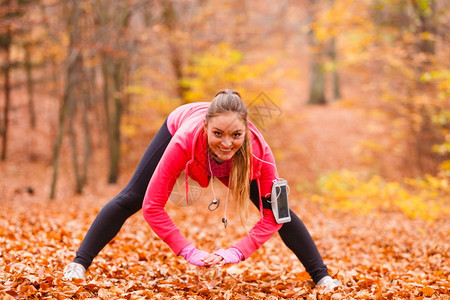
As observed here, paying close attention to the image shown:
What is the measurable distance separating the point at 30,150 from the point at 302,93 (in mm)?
16304

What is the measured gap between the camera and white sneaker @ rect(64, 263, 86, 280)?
3258 mm

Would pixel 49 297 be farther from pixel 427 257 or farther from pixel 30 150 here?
pixel 30 150

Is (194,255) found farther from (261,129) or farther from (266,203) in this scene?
(261,129)

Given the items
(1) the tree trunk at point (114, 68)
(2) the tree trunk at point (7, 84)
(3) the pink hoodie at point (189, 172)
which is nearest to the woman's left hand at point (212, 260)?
(3) the pink hoodie at point (189, 172)

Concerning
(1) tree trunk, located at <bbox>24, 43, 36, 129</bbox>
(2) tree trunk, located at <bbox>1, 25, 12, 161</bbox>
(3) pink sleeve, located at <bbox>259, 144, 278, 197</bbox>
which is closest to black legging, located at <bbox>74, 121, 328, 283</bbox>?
(3) pink sleeve, located at <bbox>259, 144, 278, 197</bbox>

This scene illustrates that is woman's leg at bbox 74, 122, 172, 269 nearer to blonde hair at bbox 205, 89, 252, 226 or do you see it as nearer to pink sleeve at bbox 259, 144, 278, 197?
blonde hair at bbox 205, 89, 252, 226

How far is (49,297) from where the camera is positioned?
9.02 ft

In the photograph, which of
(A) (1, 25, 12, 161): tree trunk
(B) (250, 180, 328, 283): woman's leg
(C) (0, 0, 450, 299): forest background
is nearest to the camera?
(B) (250, 180, 328, 283): woman's leg

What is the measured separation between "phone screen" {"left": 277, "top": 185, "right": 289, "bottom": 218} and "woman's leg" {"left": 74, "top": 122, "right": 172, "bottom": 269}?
3.09 ft

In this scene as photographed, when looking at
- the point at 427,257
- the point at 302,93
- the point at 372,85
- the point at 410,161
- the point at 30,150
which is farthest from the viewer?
the point at 302,93

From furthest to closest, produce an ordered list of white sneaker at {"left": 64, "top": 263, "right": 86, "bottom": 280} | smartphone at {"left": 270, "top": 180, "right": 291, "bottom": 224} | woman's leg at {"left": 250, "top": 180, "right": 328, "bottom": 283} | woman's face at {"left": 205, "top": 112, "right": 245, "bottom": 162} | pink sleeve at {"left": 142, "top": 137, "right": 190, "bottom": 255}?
woman's leg at {"left": 250, "top": 180, "right": 328, "bottom": 283} → white sneaker at {"left": 64, "top": 263, "right": 86, "bottom": 280} → smartphone at {"left": 270, "top": 180, "right": 291, "bottom": 224} → pink sleeve at {"left": 142, "top": 137, "right": 190, "bottom": 255} → woman's face at {"left": 205, "top": 112, "right": 245, "bottom": 162}

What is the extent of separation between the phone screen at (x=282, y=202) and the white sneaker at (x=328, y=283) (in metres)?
0.66

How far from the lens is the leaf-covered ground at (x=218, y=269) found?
10.4 feet

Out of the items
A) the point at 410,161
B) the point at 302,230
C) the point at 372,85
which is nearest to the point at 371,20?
the point at 372,85
